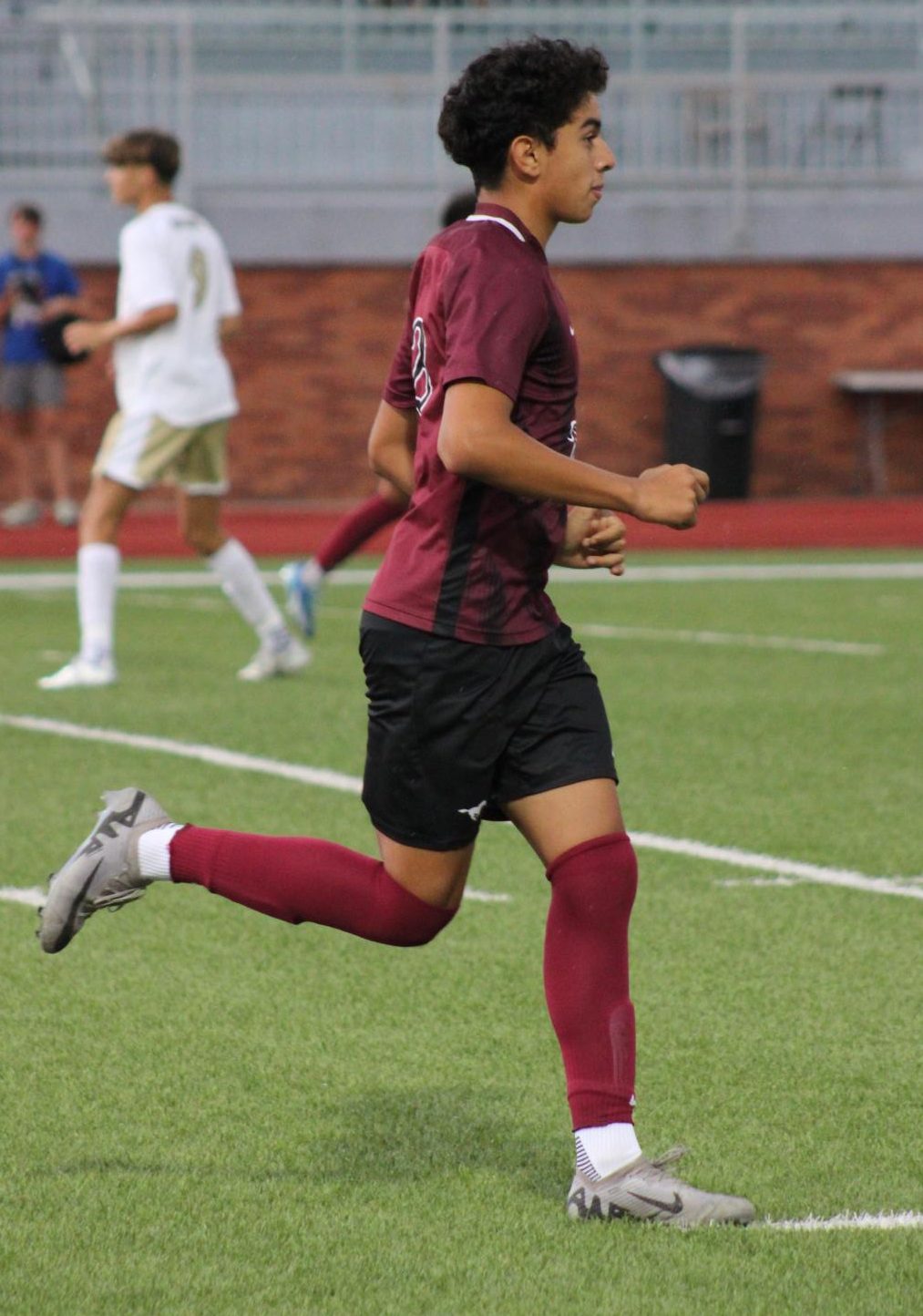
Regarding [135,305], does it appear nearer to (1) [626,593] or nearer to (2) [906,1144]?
(1) [626,593]

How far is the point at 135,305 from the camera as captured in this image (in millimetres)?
10086

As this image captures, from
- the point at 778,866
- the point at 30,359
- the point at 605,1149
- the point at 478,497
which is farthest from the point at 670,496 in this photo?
the point at 30,359

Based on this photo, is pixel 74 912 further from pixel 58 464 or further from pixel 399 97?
pixel 399 97

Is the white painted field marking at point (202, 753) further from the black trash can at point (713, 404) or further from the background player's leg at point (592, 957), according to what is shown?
the black trash can at point (713, 404)

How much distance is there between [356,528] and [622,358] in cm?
1124

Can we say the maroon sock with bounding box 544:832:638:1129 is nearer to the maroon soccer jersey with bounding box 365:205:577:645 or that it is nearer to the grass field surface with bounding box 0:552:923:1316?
the grass field surface with bounding box 0:552:923:1316

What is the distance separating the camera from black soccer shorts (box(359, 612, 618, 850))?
375 centimetres

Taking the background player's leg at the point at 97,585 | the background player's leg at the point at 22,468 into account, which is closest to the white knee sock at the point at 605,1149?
the background player's leg at the point at 97,585

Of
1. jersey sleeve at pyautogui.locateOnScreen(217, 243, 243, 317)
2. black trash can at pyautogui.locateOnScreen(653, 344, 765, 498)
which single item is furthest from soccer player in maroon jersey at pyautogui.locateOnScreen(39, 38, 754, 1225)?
black trash can at pyautogui.locateOnScreen(653, 344, 765, 498)

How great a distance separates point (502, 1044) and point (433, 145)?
60.4ft

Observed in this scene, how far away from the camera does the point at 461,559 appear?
378 cm

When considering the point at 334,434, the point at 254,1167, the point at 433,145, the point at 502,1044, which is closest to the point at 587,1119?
the point at 254,1167

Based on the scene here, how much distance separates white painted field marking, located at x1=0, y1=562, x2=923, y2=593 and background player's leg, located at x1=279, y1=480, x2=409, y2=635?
3.53 metres

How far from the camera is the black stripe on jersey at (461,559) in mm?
3775
